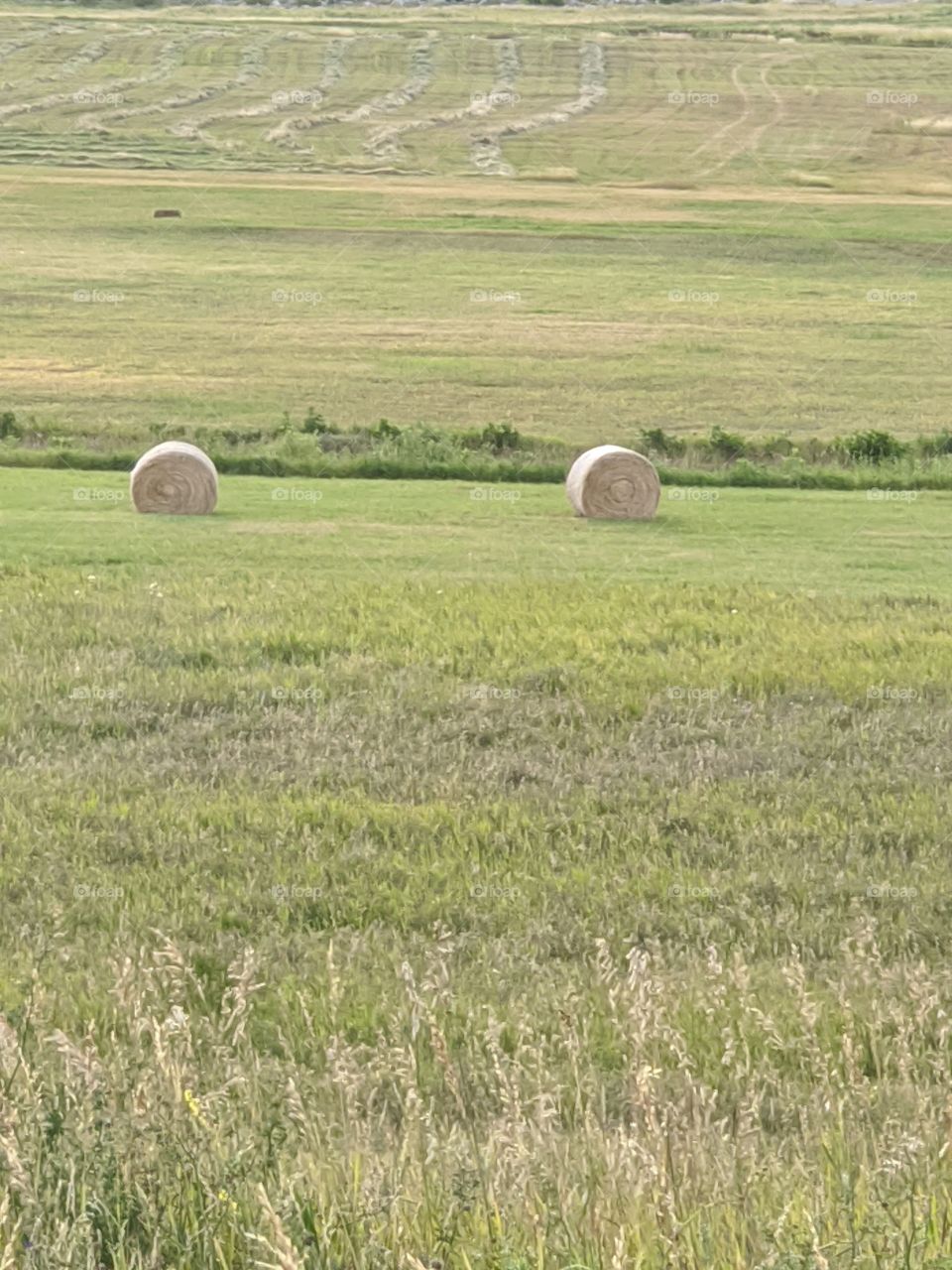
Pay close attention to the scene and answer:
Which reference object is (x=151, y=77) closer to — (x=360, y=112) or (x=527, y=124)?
(x=360, y=112)

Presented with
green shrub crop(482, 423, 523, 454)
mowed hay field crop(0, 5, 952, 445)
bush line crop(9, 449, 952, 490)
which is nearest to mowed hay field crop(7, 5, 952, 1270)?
mowed hay field crop(0, 5, 952, 445)

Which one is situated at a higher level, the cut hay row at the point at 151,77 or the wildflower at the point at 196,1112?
the cut hay row at the point at 151,77

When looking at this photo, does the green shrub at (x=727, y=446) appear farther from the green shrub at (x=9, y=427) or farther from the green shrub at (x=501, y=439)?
the green shrub at (x=9, y=427)

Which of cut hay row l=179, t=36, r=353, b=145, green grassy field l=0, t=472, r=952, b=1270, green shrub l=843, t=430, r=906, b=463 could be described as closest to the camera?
green grassy field l=0, t=472, r=952, b=1270

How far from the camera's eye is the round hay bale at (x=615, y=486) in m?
23.4

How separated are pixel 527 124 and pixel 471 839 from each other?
7705 cm

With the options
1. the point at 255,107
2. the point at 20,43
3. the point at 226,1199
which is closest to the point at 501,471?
the point at 226,1199

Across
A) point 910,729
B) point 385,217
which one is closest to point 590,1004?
point 910,729

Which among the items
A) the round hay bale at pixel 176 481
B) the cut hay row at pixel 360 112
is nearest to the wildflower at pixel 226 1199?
the round hay bale at pixel 176 481

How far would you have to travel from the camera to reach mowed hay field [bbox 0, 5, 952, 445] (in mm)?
42781

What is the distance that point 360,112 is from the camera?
86.5 m

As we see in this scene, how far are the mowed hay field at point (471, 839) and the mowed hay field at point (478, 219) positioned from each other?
2.20 ft

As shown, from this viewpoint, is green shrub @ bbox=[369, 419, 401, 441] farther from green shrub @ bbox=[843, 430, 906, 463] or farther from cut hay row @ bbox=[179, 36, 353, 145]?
cut hay row @ bbox=[179, 36, 353, 145]

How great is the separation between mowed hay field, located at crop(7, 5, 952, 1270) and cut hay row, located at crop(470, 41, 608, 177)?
113 ft
